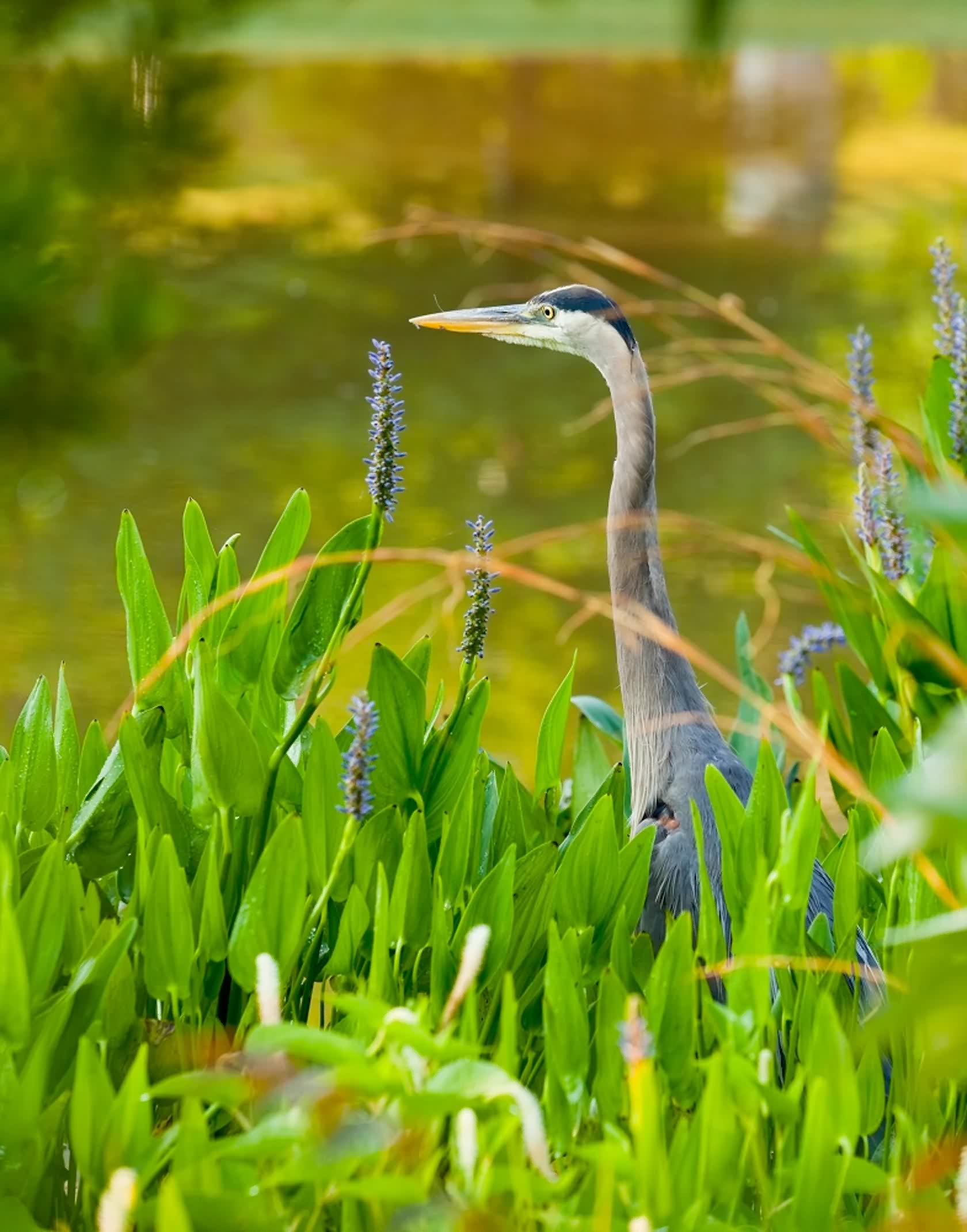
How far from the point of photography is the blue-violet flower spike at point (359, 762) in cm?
117

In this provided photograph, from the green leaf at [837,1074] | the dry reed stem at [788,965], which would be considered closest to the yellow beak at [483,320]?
the dry reed stem at [788,965]

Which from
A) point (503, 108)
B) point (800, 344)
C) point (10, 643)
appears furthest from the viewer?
point (503, 108)

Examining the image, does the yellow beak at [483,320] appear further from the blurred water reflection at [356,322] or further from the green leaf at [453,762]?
the green leaf at [453,762]

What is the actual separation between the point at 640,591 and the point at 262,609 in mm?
435

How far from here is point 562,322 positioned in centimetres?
181

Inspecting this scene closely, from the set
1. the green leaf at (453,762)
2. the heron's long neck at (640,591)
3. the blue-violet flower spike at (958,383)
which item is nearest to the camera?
the green leaf at (453,762)

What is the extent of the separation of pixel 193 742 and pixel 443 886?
Result: 0.24 meters

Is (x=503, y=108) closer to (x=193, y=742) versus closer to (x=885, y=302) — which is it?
(x=885, y=302)

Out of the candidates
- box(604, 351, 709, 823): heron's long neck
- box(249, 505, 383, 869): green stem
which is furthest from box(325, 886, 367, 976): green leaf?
box(604, 351, 709, 823): heron's long neck

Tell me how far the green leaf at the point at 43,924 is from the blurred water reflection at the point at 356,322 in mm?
544

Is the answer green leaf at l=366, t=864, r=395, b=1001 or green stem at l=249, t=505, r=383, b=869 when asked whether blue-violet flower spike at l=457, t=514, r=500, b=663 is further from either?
green leaf at l=366, t=864, r=395, b=1001

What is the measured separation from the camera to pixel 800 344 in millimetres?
6078

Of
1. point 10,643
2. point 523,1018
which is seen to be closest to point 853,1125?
point 523,1018

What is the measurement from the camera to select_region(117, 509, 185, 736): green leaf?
1495 millimetres
